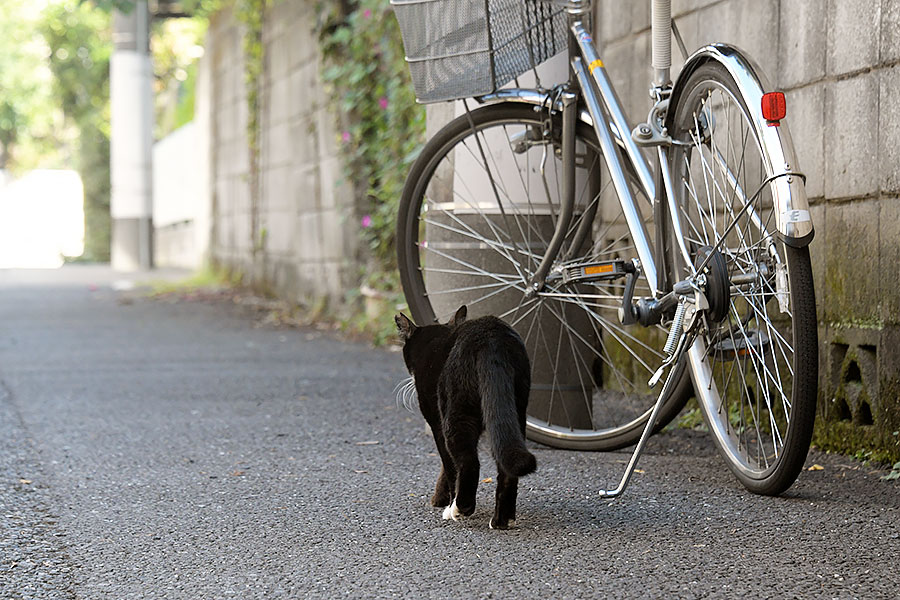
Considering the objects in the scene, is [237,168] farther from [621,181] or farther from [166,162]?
[621,181]

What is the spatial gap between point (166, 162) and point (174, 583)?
14.7m

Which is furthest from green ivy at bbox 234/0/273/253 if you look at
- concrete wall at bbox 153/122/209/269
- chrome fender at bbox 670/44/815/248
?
chrome fender at bbox 670/44/815/248

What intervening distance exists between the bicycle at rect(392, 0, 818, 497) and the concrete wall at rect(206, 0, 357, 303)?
3784 mm

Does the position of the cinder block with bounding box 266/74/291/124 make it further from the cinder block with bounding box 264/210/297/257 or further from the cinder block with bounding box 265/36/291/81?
the cinder block with bounding box 264/210/297/257

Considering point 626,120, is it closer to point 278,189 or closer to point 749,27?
point 749,27

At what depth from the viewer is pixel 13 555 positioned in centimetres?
233

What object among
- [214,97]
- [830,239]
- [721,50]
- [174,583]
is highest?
[214,97]

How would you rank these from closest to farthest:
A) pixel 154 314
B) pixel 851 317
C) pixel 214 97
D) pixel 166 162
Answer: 1. pixel 851 317
2. pixel 154 314
3. pixel 214 97
4. pixel 166 162

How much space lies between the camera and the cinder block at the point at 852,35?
113 inches

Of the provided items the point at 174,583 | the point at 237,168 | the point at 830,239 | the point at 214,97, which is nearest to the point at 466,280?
the point at 830,239

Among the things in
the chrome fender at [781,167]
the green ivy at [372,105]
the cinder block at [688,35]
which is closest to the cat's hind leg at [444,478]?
the chrome fender at [781,167]

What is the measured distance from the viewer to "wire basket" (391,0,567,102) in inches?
118

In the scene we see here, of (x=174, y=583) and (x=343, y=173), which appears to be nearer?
(x=174, y=583)

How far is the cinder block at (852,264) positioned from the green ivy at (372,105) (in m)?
3.20
